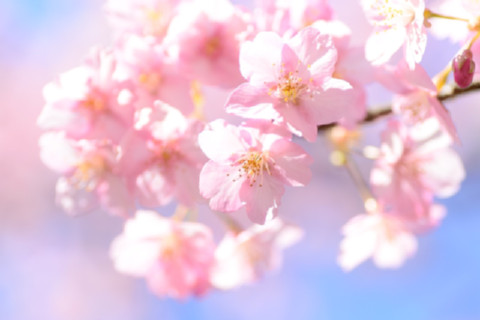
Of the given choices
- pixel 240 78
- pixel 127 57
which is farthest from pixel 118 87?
pixel 240 78

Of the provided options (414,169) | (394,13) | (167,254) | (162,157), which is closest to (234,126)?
(162,157)

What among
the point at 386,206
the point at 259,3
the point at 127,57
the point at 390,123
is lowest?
the point at 386,206

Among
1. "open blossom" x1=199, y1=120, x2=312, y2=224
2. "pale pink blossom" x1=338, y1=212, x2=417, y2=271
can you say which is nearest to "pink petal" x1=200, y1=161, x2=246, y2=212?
"open blossom" x1=199, y1=120, x2=312, y2=224

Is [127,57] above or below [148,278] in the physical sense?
above

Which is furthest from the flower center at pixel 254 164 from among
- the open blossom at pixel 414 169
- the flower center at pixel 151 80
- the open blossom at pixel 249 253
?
the open blossom at pixel 249 253

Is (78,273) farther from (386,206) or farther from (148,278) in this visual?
(386,206)

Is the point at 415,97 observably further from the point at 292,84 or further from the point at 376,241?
the point at 376,241

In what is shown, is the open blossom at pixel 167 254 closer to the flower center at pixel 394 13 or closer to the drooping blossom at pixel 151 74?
the drooping blossom at pixel 151 74

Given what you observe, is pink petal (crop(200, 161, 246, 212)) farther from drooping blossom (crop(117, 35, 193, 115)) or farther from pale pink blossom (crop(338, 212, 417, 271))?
pale pink blossom (crop(338, 212, 417, 271))
